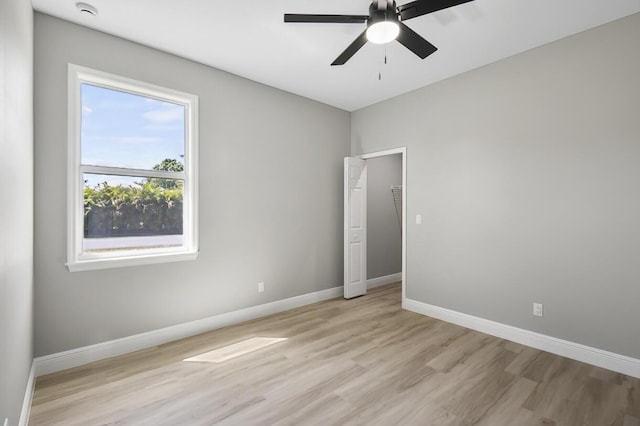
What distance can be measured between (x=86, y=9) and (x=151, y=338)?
2881 millimetres

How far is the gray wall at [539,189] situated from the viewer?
254 centimetres

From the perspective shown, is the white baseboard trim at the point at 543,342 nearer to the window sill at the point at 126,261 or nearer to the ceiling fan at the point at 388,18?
the ceiling fan at the point at 388,18

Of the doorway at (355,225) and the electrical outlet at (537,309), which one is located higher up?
the doorway at (355,225)

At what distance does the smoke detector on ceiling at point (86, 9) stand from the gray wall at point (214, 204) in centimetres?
26

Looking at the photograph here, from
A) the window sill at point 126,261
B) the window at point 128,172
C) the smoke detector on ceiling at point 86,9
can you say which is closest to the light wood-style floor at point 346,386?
the window sill at point 126,261

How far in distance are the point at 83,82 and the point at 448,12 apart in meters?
3.15

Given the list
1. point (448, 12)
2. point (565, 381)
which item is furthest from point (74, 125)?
point (565, 381)

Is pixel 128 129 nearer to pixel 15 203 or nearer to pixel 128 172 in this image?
pixel 128 172

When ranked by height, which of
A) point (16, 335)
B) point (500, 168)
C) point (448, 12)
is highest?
point (448, 12)

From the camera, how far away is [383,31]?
1978mm

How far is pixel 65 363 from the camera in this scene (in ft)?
8.36

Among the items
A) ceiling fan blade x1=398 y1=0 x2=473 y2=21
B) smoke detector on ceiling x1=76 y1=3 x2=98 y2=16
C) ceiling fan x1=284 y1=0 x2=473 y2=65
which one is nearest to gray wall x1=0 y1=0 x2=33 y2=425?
smoke detector on ceiling x1=76 y1=3 x2=98 y2=16

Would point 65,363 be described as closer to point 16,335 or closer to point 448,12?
point 16,335

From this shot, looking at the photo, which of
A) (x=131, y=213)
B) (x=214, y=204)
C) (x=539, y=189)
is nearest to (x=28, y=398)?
(x=131, y=213)
